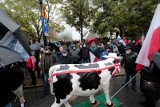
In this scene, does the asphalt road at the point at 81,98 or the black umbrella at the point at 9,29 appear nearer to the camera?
the black umbrella at the point at 9,29

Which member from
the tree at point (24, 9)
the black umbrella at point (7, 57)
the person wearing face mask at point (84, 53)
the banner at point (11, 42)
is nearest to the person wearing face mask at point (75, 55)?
the person wearing face mask at point (84, 53)

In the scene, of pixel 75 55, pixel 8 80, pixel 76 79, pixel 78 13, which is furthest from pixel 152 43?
pixel 78 13

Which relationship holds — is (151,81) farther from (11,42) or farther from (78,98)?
(11,42)

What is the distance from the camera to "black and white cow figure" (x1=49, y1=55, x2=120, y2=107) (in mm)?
5066

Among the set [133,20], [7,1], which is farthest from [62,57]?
[133,20]

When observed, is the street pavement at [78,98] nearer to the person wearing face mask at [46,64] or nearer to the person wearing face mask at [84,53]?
the person wearing face mask at [46,64]

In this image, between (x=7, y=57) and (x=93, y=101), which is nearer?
(x=7, y=57)

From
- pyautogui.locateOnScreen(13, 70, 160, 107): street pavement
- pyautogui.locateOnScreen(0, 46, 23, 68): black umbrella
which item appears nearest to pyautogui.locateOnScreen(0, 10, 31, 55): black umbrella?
pyautogui.locateOnScreen(0, 46, 23, 68): black umbrella

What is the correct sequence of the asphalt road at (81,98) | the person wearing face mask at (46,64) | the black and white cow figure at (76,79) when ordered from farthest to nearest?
1. the person wearing face mask at (46,64)
2. the asphalt road at (81,98)
3. the black and white cow figure at (76,79)

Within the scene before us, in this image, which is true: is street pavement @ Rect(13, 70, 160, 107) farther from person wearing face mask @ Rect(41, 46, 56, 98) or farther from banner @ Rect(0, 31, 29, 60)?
banner @ Rect(0, 31, 29, 60)

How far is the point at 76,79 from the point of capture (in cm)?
514

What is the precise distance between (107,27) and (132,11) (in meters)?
4.26

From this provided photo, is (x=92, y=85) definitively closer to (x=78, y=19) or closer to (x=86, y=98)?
(x=86, y=98)

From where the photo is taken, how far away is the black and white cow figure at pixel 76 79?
5066 mm
